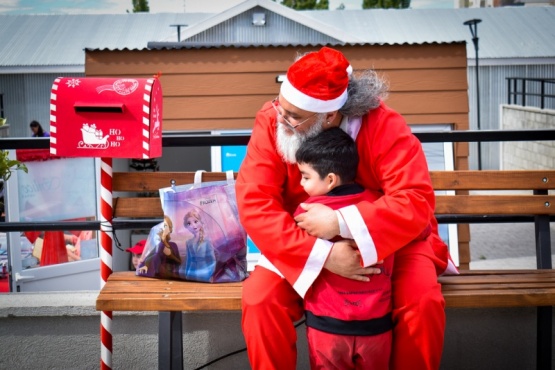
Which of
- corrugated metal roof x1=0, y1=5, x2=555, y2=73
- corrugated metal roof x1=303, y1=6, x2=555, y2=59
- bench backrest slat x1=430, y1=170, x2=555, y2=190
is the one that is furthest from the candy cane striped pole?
corrugated metal roof x1=303, y1=6, x2=555, y2=59

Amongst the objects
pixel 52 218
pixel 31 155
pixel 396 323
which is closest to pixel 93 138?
pixel 396 323

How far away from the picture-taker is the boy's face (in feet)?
9.30

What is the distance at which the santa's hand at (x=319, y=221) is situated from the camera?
276cm

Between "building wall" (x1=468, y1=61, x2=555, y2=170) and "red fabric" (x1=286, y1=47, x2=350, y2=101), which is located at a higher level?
"building wall" (x1=468, y1=61, x2=555, y2=170)

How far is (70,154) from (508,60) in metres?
28.0

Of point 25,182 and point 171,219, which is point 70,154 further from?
point 25,182

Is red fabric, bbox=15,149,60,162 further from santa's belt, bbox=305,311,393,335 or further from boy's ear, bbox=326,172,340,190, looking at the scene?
santa's belt, bbox=305,311,393,335

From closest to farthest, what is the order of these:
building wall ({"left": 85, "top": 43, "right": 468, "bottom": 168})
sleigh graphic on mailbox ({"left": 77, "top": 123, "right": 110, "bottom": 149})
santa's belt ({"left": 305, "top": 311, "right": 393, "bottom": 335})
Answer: santa's belt ({"left": 305, "top": 311, "right": 393, "bottom": 335}) → sleigh graphic on mailbox ({"left": 77, "top": 123, "right": 110, "bottom": 149}) → building wall ({"left": 85, "top": 43, "right": 468, "bottom": 168})

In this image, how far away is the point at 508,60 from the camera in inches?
1152

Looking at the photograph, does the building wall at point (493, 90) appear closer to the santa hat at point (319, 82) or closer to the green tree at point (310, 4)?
the green tree at point (310, 4)

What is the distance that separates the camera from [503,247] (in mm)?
12836

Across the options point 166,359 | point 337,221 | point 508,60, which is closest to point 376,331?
point 337,221

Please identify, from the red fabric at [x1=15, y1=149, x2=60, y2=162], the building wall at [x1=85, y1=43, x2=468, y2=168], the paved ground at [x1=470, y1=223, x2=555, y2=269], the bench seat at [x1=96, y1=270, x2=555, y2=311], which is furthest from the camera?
the paved ground at [x1=470, y1=223, x2=555, y2=269]

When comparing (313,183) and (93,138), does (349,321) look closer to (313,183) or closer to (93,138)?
(313,183)
